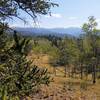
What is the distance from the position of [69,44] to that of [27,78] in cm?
6613

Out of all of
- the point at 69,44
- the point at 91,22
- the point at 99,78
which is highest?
the point at 91,22

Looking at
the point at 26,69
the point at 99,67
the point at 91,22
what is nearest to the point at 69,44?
the point at 99,67

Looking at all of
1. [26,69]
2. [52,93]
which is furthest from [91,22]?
[26,69]

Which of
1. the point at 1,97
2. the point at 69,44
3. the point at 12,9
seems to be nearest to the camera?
the point at 1,97

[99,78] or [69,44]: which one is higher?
[69,44]

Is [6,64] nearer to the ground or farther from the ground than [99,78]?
farther from the ground

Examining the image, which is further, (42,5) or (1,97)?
(42,5)

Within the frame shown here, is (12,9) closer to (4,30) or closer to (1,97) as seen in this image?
(4,30)

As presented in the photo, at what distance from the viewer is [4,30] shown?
12406 mm

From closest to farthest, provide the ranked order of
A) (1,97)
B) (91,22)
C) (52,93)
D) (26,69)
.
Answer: (1,97) → (26,69) → (52,93) → (91,22)

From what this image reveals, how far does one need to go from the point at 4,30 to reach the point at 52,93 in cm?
2451

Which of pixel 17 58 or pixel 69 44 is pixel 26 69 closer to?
pixel 17 58

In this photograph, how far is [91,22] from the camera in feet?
208

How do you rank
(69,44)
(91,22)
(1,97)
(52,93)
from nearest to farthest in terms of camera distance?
1. (1,97)
2. (52,93)
3. (91,22)
4. (69,44)
